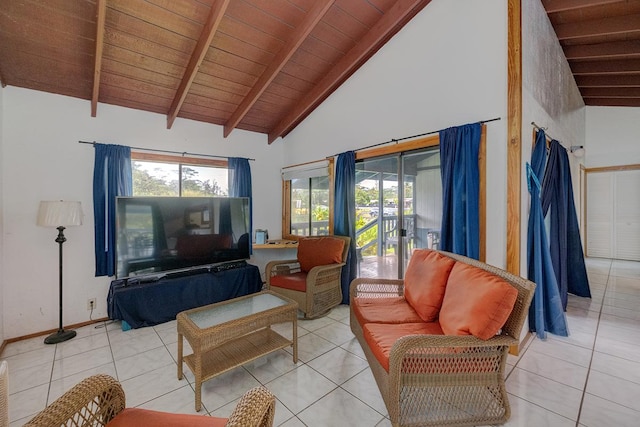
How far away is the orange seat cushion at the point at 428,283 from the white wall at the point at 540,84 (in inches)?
35.3

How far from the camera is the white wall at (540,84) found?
2.35 m

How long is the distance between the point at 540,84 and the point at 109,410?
4.05 m

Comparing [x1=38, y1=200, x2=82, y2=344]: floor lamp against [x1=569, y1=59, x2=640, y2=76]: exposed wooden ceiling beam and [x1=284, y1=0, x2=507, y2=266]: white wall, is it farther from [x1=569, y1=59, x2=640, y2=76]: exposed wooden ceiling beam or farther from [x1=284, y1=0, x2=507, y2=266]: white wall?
[x1=569, y1=59, x2=640, y2=76]: exposed wooden ceiling beam

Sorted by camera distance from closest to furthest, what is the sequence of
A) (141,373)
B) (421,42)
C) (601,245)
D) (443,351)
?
(443,351) → (141,373) → (421,42) → (601,245)

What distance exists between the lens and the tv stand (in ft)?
9.46

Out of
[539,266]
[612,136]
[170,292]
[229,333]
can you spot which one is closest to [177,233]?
[170,292]

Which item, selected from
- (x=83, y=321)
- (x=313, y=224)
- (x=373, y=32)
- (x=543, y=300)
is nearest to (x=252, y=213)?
(x=313, y=224)

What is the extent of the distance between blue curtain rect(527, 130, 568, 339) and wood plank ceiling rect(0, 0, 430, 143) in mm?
1975

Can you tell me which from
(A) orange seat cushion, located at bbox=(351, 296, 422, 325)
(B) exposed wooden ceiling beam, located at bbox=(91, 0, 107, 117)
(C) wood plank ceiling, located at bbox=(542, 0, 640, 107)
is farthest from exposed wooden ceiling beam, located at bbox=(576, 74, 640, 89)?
(B) exposed wooden ceiling beam, located at bbox=(91, 0, 107, 117)

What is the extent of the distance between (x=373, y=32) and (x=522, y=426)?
359 centimetres

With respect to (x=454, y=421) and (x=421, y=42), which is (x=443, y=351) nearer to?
(x=454, y=421)

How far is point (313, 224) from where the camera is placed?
14.9ft

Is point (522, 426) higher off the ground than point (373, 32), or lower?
lower

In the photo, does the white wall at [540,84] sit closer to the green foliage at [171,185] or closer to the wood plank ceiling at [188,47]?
the wood plank ceiling at [188,47]
